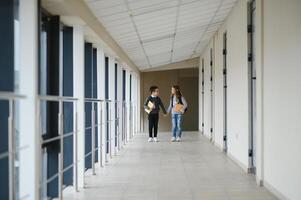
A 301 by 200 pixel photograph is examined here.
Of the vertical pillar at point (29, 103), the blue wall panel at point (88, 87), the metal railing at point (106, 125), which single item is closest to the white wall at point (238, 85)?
the metal railing at point (106, 125)

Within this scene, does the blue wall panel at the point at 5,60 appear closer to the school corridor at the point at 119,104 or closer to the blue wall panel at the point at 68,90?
the school corridor at the point at 119,104

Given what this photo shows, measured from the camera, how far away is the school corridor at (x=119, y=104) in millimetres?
2969

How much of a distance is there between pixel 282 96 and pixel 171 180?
1700 millimetres

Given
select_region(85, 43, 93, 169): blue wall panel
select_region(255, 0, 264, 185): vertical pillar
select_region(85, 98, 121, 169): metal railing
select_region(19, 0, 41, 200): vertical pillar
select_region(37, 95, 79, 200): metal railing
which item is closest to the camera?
select_region(19, 0, 41, 200): vertical pillar

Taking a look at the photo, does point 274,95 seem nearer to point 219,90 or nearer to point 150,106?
point 219,90

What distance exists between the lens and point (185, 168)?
566 cm

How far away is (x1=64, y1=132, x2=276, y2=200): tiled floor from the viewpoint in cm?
403

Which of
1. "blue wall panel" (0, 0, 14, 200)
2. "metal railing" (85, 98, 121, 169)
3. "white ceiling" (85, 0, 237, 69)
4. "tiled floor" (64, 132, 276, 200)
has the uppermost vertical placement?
"white ceiling" (85, 0, 237, 69)

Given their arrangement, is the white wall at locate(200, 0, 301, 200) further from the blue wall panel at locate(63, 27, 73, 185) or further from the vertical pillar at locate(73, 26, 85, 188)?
the blue wall panel at locate(63, 27, 73, 185)

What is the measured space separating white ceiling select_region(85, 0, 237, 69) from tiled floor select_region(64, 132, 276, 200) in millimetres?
1902

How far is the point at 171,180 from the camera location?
478 cm

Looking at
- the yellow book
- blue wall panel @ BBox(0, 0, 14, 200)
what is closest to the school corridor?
blue wall panel @ BBox(0, 0, 14, 200)

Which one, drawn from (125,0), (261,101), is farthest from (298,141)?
(125,0)

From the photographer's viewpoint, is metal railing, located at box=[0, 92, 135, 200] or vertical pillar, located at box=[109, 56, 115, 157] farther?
vertical pillar, located at box=[109, 56, 115, 157]
